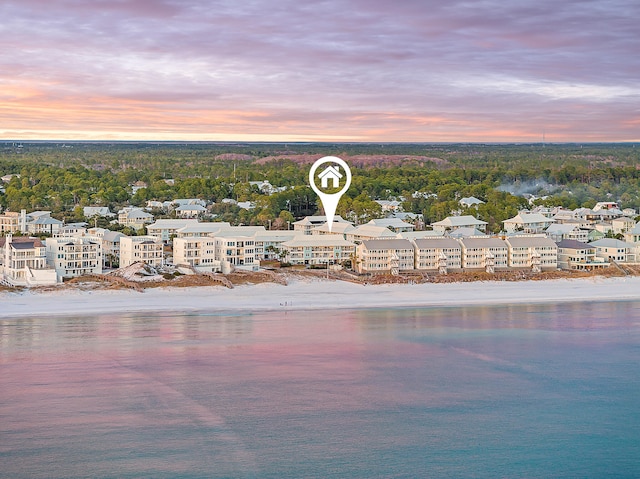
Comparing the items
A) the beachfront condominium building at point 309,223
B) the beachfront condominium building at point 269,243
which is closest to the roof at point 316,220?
the beachfront condominium building at point 309,223

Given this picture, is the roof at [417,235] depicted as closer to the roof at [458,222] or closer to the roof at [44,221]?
the roof at [458,222]

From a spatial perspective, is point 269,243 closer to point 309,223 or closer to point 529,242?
point 309,223

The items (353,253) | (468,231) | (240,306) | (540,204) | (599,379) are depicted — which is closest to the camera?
(599,379)

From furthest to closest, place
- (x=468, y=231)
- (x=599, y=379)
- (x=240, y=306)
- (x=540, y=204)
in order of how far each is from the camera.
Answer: (x=540, y=204), (x=468, y=231), (x=240, y=306), (x=599, y=379)

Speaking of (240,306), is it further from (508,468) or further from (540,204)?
(540,204)

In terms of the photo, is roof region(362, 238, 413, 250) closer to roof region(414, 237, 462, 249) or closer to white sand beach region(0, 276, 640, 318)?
roof region(414, 237, 462, 249)

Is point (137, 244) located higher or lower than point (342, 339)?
higher

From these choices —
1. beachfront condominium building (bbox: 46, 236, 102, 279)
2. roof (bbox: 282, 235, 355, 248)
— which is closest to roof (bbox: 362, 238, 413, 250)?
roof (bbox: 282, 235, 355, 248)

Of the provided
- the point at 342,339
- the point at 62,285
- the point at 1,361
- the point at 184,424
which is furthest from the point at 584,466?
the point at 62,285
